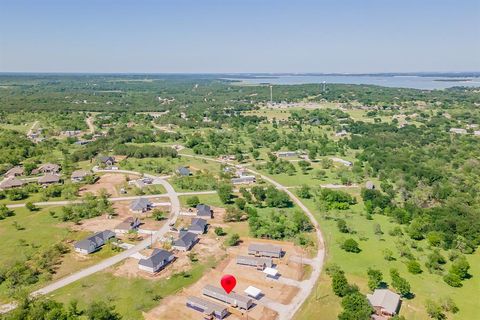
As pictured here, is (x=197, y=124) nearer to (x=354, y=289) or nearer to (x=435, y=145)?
(x=435, y=145)

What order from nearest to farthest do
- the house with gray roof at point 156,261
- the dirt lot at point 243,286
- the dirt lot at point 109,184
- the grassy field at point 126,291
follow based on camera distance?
the dirt lot at point 243,286 → the grassy field at point 126,291 → the house with gray roof at point 156,261 → the dirt lot at point 109,184

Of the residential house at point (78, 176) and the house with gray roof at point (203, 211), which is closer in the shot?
the house with gray roof at point (203, 211)

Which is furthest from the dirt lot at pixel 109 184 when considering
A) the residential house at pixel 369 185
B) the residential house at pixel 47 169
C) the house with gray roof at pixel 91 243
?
the residential house at pixel 369 185

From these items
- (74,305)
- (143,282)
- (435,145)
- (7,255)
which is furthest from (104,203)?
(435,145)

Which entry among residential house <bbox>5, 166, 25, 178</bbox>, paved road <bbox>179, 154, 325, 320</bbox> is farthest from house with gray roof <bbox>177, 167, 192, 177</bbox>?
residential house <bbox>5, 166, 25, 178</bbox>

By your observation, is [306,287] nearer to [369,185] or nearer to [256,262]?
[256,262]

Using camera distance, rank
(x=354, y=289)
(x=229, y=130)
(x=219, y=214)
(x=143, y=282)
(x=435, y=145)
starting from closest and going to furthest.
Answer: (x=354, y=289) → (x=143, y=282) → (x=219, y=214) → (x=435, y=145) → (x=229, y=130)

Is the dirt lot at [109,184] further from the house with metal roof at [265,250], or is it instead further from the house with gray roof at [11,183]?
the house with metal roof at [265,250]
